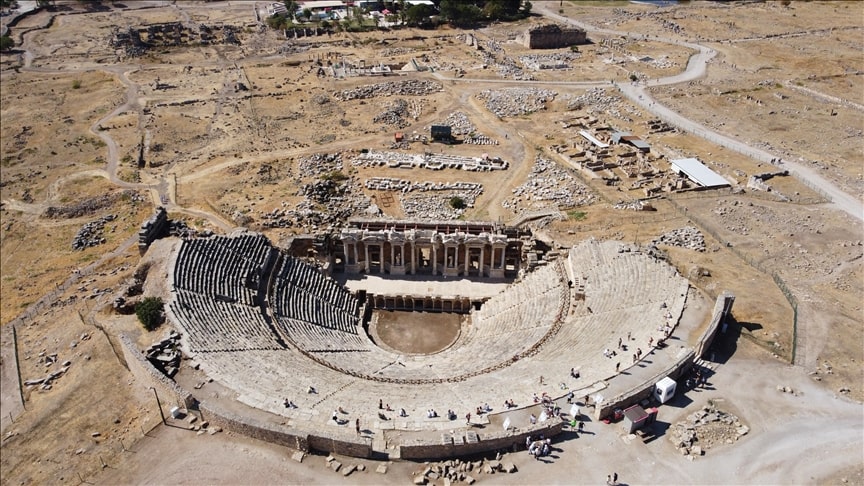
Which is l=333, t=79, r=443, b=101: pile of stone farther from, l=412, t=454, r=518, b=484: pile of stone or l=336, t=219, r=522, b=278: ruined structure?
l=412, t=454, r=518, b=484: pile of stone

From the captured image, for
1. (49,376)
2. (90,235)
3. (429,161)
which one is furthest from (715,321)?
(90,235)

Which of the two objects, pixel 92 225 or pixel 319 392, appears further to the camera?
pixel 92 225

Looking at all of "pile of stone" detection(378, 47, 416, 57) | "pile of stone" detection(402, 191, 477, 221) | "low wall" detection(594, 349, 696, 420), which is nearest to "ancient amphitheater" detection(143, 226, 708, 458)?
"low wall" detection(594, 349, 696, 420)

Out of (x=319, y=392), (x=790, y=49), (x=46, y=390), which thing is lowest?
(x=46, y=390)

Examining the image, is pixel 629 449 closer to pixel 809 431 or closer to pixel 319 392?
pixel 809 431

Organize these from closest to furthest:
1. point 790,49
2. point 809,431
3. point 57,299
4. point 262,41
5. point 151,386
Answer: point 809,431 → point 151,386 → point 57,299 → point 790,49 → point 262,41

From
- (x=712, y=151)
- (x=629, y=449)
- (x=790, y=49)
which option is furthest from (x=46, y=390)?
(x=790, y=49)

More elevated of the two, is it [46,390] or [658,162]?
[658,162]
